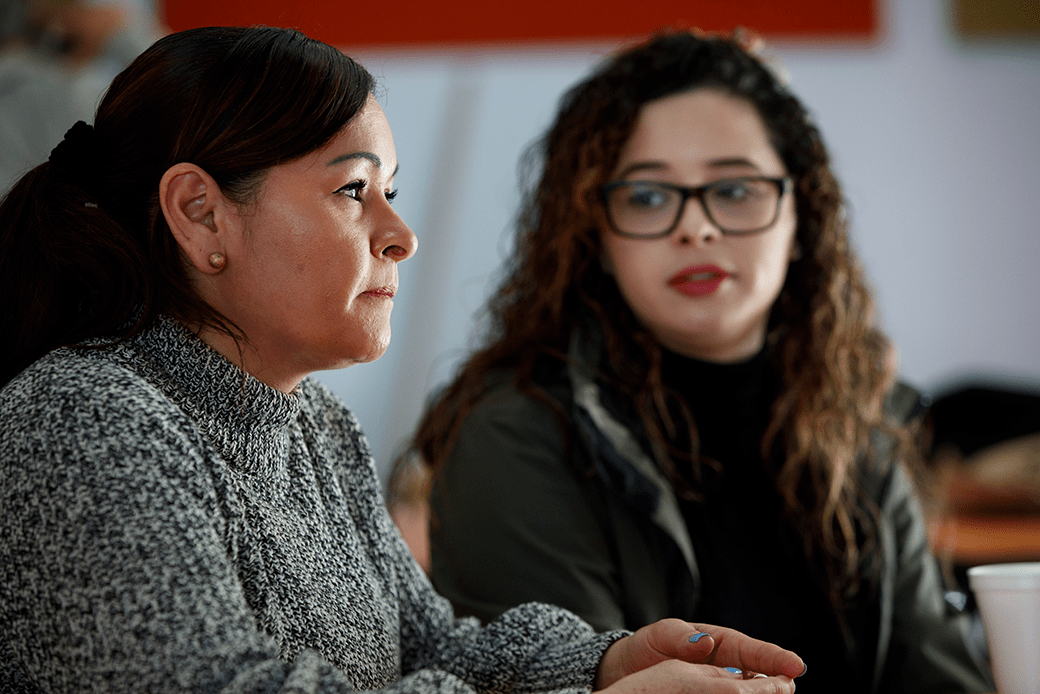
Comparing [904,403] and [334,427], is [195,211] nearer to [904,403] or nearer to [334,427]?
[334,427]

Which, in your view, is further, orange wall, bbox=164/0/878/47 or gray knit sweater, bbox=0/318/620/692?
orange wall, bbox=164/0/878/47

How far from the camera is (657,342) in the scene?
5.15ft

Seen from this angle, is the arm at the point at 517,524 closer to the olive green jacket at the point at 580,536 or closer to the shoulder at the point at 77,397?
the olive green jacket at the point at 580,536

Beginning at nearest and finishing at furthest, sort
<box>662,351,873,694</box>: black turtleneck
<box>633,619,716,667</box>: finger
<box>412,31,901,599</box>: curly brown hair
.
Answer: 1. <box>633,619,716,667</box>: finger
2. <box>662,351,873,694</box>: black turtleneck
3. <box>412,31,901,599</box>: curly brown hair

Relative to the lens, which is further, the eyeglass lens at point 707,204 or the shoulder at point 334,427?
the eyeglass lens at point 707,204

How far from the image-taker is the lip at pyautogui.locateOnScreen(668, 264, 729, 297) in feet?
4.76

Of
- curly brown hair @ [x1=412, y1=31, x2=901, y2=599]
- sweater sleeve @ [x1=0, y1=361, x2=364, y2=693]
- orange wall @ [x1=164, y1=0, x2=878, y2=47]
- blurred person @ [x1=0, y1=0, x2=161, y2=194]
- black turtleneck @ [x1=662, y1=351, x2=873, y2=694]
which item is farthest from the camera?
orange wall @ [x1=164, y1=0, x2=878, y2=47]

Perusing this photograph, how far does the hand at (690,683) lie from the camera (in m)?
0.79

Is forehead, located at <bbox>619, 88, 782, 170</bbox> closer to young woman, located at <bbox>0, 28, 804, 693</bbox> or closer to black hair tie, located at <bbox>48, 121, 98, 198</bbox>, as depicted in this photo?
young woman, located at <bbox>0, 28, 804, 693</bbox>

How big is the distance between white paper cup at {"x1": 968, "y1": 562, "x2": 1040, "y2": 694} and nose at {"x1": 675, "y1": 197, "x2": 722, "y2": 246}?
0.63 metres

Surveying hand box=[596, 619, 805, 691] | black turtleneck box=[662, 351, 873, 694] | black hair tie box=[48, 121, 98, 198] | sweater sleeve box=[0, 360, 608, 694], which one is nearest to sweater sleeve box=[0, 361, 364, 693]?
sweater sleeve box=[0, 360, 608, 694]

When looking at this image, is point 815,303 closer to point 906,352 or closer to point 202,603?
point 202,603

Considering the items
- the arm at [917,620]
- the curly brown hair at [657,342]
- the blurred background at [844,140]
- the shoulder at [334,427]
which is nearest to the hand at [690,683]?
the shoulder at [334,427]

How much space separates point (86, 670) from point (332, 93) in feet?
1.73
